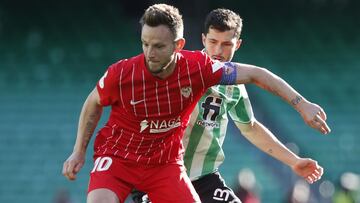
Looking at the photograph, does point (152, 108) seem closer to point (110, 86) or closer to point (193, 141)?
point (110, 86)

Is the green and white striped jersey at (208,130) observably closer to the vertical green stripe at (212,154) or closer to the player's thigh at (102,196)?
the vertical green stripe at (212,154)

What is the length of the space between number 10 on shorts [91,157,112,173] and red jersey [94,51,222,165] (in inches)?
1.7

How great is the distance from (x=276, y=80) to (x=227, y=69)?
0.33m

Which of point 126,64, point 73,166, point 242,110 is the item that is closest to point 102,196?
point 73,166

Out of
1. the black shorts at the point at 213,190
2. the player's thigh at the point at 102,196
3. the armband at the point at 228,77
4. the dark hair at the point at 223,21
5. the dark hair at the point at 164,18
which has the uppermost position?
the dark hair at the point at 223,21

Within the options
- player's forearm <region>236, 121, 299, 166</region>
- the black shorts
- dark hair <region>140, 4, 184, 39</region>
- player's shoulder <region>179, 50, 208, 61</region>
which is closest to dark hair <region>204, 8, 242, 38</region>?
player's forearm <region>236, 121, 299, 166</region>

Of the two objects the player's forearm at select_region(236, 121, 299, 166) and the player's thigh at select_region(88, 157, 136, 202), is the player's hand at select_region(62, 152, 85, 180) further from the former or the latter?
the player's forearm at select_region(236, 121, 299, 166)

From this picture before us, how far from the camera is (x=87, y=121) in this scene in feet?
17.9

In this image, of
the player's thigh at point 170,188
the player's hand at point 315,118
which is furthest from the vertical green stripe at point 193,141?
the player's hand at point 315,118

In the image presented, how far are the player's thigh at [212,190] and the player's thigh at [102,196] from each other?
109 centimetres

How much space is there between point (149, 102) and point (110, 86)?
29cm

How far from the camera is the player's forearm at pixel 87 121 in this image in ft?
17.8

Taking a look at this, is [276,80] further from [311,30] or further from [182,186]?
[311,30]

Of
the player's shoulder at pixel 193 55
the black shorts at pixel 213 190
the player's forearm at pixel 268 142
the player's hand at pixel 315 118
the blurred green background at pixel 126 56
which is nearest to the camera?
the player's hand at pixel 315 118
